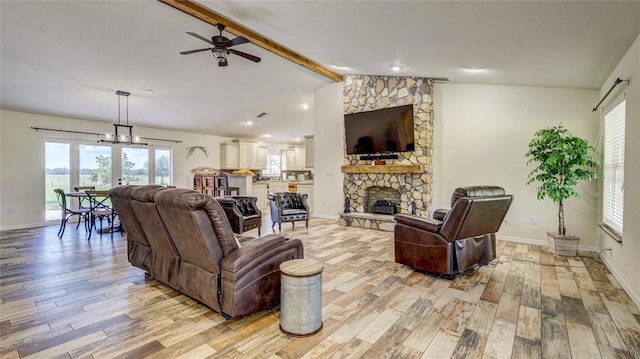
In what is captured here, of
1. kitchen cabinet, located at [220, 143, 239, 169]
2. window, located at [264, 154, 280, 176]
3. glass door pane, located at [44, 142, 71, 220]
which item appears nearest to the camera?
glass door pane, located at [44, 142, 71, 220]

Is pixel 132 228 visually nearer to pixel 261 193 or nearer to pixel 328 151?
pixel 328 151

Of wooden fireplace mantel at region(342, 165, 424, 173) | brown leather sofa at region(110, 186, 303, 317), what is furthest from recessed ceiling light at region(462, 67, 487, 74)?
brown leather sofa at region(110, 186, 303, 317)

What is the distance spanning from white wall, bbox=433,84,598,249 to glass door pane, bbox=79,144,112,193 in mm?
8111

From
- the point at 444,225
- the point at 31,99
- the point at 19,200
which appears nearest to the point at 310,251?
the point at 444,225

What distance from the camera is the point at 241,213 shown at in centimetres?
511

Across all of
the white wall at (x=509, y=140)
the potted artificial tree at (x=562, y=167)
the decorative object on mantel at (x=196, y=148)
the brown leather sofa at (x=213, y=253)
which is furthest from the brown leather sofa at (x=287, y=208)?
the decorative object on mantel at (x=196, y=148)

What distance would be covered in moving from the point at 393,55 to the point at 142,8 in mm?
3373

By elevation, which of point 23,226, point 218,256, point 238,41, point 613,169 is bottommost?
point 23,226

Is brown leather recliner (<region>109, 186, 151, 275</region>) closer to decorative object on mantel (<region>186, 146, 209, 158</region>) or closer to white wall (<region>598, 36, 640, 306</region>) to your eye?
white wall (<region>598, 36, 640, 306</region>)

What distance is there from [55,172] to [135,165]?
68.1 inches

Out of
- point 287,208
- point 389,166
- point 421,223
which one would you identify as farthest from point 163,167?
point 421,223

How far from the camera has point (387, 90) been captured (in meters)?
6.02

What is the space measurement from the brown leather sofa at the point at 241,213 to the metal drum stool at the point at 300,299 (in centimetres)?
274

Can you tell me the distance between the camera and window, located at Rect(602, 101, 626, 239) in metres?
3.31
